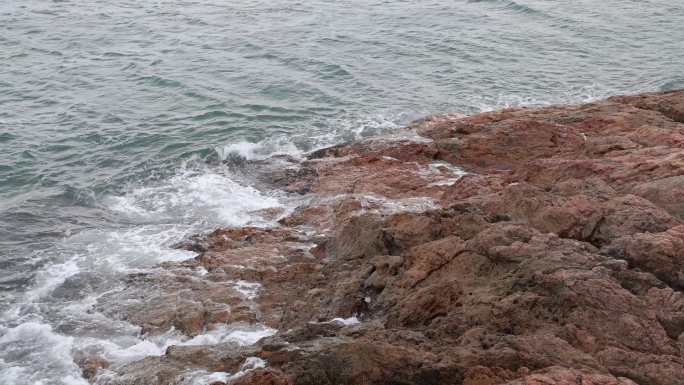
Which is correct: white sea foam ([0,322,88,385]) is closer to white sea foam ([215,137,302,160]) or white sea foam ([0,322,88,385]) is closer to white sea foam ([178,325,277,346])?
white sea foam ([178,325,277,346])

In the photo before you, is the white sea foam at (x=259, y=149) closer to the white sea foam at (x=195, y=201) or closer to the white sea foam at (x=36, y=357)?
the white sea foam at (x=195, y=201)

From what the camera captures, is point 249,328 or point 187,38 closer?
point 249,328

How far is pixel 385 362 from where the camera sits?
8961 mm

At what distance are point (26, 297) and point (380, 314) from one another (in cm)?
851

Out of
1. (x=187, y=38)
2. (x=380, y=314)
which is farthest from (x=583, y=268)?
(x=187, y=38)

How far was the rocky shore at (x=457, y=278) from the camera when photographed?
8.84m

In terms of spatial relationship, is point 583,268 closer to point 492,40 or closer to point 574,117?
point 574,117

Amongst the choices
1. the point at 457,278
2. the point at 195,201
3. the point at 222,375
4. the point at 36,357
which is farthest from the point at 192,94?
the point at 457,278

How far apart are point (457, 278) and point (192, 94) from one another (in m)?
19.8

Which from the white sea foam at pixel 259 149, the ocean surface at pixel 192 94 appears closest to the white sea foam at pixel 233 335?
the ocean surface at pixel 192 94

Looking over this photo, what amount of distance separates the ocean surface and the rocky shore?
1460 mm

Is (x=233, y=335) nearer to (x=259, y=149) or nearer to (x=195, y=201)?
(x=195, y=201)

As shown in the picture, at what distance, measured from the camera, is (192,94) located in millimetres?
28188

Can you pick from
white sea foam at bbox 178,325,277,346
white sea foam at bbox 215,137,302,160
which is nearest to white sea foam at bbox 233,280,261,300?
white sea foam at bbox 178,325,277,346
